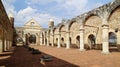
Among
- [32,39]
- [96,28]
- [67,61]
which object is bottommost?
[67,61]

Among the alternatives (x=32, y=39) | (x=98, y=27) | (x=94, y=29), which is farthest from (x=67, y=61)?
(x=32, y=39)

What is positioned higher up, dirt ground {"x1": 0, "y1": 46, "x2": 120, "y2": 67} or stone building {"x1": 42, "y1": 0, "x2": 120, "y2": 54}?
stone building {"x1": 42, "y1": 0, "x2": 120, "y2": 54}

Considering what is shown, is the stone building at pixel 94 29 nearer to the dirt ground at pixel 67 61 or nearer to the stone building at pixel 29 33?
the dirt ground at pixel 67 61

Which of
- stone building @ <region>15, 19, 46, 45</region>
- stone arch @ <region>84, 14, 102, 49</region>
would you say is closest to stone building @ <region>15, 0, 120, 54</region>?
stone arch @ <region>84, 14, 102, 49</region>

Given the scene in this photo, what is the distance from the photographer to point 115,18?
20.0 metres

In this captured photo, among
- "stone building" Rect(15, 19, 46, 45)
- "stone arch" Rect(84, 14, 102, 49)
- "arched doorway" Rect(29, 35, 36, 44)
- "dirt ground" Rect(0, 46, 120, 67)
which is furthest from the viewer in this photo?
"arched doorway" Rect(29, 35, 36, 44)

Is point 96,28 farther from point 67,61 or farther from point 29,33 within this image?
point 29,33

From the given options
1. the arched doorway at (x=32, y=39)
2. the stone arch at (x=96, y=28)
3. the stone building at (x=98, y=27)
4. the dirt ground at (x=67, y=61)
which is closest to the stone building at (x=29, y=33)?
the arched doorway at (x=32, y=39)

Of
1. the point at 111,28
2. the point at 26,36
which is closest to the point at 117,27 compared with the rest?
the point at 111,28

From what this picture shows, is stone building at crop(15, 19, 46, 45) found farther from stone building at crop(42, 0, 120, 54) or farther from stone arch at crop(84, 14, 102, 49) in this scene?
stone arch at crop(84, 14, 102, 49)

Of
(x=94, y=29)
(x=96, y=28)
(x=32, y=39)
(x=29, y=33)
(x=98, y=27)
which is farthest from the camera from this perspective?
(x=32, y=39)

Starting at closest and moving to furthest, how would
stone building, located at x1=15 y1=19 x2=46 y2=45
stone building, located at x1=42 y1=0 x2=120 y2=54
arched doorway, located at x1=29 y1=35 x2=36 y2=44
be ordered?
stone building, located at x1=42 y1=0 x2=120 y2=54
stone building, located at x1=15 y1=19 x2=46 y2=45
arched doorway, located at x1=29 y1=35 x2=36 y2=44

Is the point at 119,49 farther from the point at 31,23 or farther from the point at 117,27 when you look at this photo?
the point at 31,23

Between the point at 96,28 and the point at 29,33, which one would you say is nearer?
the point at 96,28
